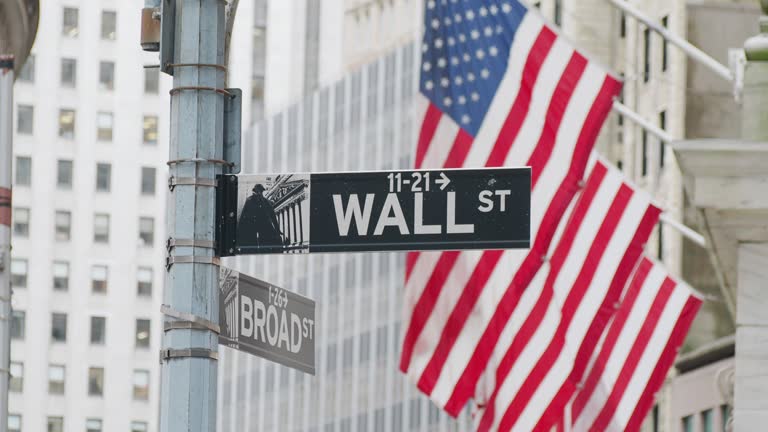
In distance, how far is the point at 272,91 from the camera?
149 m

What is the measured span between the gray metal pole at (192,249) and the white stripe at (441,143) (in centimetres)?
1740

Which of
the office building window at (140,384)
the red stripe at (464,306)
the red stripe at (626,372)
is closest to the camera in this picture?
the red stripe at (464,306)

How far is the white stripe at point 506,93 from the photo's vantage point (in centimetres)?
2894

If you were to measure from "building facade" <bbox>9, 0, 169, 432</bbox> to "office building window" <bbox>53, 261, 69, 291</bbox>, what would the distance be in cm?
6

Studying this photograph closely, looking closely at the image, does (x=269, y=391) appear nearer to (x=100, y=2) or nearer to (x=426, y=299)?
(x=100, y=2)

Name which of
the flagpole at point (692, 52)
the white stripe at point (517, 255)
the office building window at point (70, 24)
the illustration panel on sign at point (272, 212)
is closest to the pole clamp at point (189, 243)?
the illustration panel on sign at point (272, 212)

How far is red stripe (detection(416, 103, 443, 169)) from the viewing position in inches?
1164

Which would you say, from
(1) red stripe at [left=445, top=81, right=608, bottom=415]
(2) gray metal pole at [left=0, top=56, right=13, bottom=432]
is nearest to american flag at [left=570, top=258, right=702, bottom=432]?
(1) red stripe at [left=445, top=81, right=608, bottom=415]

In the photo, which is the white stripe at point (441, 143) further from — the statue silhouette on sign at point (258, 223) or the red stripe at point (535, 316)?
the statue silhouette on sign at point (258, 223)

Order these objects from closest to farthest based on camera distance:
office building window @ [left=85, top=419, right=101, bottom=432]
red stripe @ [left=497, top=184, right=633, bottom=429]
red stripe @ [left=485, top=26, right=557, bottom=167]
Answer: red stripe @ [left=485, top=26, right=557, bottom=167]
red stripe @ [left=497, top=184, right=633, bottom=429]
office building window @ [left=85, top=419, right=101, bottom=432]

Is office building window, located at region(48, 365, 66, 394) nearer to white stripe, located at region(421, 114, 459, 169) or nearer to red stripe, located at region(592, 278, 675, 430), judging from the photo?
red stripe, located at region(592, 278, 675, 430)

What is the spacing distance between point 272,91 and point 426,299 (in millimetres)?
120912

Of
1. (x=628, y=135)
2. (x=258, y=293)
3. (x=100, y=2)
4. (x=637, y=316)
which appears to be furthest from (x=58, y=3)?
(x=258, y=293)

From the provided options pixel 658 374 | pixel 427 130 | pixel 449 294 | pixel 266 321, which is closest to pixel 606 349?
pixel 658 374
